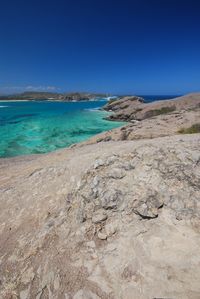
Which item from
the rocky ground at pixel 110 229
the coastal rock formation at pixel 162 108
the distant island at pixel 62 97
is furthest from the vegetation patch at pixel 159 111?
the distant island at pixel 62 97

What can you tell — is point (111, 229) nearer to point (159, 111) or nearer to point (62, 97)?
point (159, 111)

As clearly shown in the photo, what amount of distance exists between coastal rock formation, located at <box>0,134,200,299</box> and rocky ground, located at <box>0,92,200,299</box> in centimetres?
2

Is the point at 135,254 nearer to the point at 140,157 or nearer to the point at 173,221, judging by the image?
the point at 173,221

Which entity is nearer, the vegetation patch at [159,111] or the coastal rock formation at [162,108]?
the coastal rock formation at [162,108]

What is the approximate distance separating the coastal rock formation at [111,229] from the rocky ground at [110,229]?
2 cm

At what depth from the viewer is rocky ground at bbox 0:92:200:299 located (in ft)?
13.7

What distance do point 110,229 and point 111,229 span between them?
2 cm

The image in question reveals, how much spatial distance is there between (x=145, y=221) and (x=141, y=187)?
88 centimetres

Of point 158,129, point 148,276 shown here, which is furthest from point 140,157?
point 158,129

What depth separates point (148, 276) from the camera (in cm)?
411

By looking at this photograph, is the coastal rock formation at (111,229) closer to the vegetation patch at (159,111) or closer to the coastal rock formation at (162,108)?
the coastal rock formation at (162,108)

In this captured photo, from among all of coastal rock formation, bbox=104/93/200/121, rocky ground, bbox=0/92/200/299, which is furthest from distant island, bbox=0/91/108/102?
rocky ground, bbox=0/92/200/299

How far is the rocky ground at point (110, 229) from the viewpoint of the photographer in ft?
13.7

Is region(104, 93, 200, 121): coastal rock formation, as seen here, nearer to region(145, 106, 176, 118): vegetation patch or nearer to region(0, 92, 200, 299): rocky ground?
region(145, 106, 176, 118): vegetation patch
